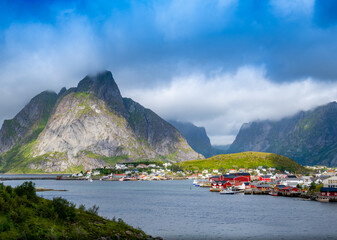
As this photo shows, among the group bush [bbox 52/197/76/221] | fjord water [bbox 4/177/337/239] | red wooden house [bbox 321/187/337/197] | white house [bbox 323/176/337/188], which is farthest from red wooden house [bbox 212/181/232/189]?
bush [bbox 52/197/76/221]

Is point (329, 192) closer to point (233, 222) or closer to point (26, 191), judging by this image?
point (233, 222)

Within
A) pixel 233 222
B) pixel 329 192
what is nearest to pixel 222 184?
pixel 329 192

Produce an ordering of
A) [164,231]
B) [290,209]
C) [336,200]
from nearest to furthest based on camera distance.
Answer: [164,231], [290,209], [336,200]

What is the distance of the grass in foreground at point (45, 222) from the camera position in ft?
127

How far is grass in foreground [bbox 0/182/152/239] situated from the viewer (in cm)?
3862

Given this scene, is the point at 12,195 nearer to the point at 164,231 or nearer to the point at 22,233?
the point at 22,233

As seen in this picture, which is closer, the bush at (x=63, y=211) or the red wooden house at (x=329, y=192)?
the bush at (x=63, y=211)

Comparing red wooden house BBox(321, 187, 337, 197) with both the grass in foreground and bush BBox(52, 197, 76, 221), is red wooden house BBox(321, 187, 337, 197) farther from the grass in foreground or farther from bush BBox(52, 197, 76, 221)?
bush BBox(52, 197, 76, 221)

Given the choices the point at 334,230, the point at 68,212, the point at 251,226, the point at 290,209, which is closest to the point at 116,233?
the point at 68,212

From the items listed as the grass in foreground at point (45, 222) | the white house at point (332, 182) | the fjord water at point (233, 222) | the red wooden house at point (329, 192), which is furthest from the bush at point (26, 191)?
the white house at point (332, 182)

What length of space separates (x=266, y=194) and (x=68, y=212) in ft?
411

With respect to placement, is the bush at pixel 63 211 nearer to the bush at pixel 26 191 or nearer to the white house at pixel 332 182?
the bush at pixel 26 191

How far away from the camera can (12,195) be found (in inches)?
1815

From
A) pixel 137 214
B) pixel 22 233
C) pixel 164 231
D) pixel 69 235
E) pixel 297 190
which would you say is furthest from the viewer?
pixel 297 190
